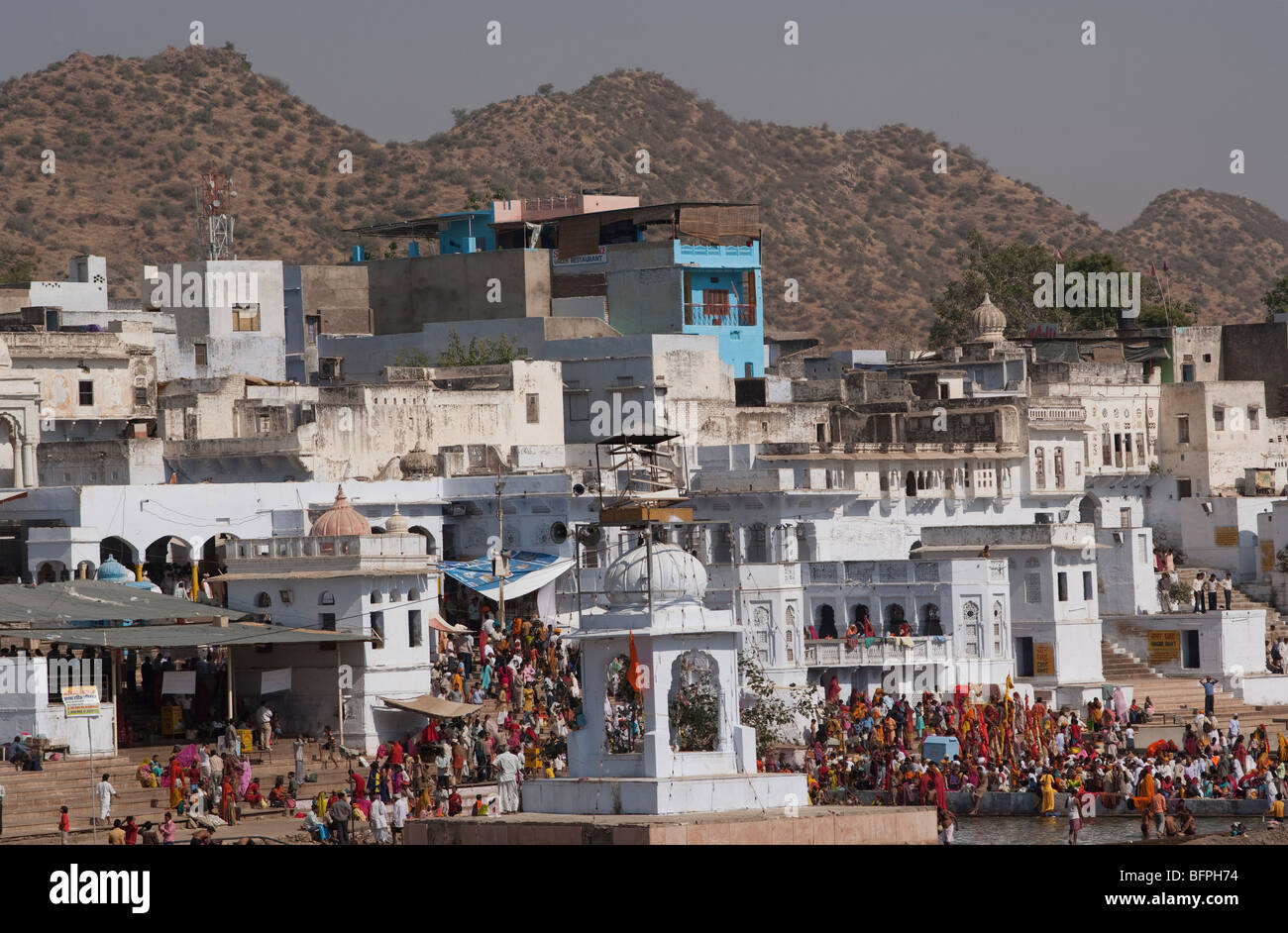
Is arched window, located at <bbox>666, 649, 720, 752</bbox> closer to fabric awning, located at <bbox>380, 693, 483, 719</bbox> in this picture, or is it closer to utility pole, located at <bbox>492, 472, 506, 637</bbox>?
fabric awning, located at <bbox>380, 693, 483, 719</bbox>

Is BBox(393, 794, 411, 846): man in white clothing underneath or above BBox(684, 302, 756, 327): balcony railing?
underneath

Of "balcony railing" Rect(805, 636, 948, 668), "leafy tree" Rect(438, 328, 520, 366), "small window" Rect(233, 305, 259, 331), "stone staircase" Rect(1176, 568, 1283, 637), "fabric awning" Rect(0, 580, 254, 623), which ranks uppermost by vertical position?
"small window" Rect(233, 305, 259, 331)

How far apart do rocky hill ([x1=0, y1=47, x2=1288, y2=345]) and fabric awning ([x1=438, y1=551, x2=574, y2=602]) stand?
47.5 meters

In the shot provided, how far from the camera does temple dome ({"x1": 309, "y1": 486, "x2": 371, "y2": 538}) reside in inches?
1652

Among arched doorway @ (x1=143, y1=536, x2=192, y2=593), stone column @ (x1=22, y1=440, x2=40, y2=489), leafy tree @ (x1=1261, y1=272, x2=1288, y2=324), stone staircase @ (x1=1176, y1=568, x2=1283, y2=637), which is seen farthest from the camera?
leafy tree @ (x1=1261, y1=272, x2=1288, y2=324)

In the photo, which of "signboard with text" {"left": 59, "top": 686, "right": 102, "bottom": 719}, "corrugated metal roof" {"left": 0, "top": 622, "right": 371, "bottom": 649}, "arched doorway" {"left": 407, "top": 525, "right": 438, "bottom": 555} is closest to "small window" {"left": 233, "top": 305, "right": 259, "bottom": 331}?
"arched doorway" {"left": 407, "top": 525, "right": 438, "bottom": 555}

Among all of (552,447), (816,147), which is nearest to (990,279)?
(552,447)

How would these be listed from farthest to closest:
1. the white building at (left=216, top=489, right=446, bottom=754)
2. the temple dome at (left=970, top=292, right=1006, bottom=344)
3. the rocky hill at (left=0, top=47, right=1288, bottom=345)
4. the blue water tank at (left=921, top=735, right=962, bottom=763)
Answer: the rocky hill at (left=0, top=47, right=1288, bottom=345) → the temple dome at (left=970, top=292, right=1006, bottom=344) → the blue water tank at (left=921, top=735, right=962, bottom=763) → the white building at (left=216, top=489, right=446, bottom=754)

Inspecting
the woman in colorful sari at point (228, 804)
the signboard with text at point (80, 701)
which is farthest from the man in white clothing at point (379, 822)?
the signboard with text at point (80, 701)

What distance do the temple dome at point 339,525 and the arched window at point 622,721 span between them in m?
12.9

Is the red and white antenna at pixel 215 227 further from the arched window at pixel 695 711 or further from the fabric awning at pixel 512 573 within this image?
the arched window at pixel 695 711
